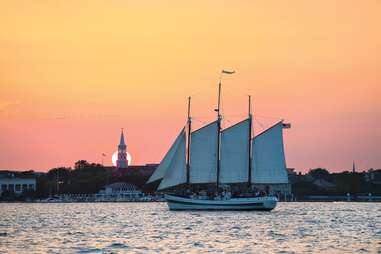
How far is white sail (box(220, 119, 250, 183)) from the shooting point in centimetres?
13938

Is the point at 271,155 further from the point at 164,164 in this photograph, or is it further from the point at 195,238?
the point at 195,238

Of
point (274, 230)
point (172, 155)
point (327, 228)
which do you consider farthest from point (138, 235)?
point (172, 155)

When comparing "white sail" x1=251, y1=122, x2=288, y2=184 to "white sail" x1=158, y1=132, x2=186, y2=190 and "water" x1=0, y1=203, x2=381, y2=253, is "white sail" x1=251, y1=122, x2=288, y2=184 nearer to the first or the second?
"white sail" x1=158, y1=132, x2=186, y2=190

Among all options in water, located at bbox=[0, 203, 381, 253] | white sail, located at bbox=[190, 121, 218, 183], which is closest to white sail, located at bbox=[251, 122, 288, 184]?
white sail, located at bbox=[190, 121, 218, 183]

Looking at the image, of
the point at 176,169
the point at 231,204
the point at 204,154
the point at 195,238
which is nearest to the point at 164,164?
the point at 176,169

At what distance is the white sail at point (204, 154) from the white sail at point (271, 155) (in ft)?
23.0

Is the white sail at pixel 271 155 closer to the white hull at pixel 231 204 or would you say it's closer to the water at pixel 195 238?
the white hull at pixel 231 204

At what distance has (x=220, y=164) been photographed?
461ft

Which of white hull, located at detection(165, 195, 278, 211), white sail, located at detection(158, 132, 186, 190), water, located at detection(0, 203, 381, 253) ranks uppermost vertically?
white sail, located at detection(158, 132, 186, 190)

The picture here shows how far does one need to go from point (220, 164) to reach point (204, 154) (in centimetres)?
263

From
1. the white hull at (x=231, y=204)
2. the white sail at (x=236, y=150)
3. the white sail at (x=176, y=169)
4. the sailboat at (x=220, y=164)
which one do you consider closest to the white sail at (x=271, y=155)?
the sailboat at (x=220, y=164)

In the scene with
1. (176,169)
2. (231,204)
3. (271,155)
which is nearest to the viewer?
(271,155)

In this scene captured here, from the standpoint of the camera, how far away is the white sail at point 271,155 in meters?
134

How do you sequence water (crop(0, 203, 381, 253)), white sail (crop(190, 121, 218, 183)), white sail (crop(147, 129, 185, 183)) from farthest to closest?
white sail (crop(190, 121, 218, 183)) → white sail (crop(147, 129, 185, 183)) → water (crop(0, 203, 381, 253))
